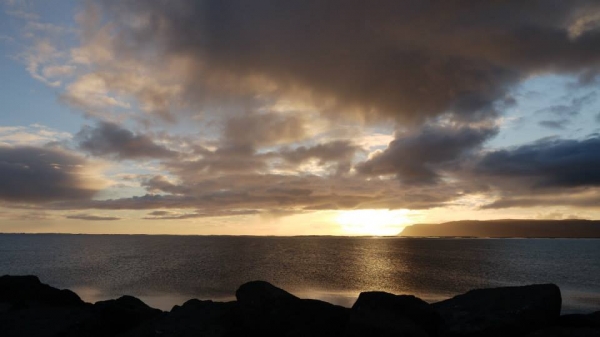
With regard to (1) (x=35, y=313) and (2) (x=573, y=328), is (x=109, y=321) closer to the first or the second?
(1) (x=35, y=313)

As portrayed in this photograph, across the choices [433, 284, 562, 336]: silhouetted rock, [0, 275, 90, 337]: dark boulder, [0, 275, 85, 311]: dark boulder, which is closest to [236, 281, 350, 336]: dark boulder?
[433, 284, 562, 336]: silhouetted rock

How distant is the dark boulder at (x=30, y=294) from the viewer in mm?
17234

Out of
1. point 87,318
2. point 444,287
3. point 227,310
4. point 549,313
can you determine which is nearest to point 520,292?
point 549,313

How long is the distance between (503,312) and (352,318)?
161 inches

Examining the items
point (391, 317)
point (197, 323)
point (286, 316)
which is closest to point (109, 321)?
point (197, 323)

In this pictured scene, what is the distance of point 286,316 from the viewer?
1090 cm

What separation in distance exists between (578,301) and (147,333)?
41177mm

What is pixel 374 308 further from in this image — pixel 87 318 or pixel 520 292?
pixel 87 318

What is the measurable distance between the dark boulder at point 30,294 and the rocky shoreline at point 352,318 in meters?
4.66

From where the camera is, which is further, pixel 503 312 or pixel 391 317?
pixel 503 312

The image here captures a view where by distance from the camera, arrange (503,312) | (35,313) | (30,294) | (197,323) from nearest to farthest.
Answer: (503,312) < (197,323) < (35,313) < (30,294)

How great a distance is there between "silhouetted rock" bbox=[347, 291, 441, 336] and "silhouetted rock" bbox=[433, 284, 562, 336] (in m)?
0.50

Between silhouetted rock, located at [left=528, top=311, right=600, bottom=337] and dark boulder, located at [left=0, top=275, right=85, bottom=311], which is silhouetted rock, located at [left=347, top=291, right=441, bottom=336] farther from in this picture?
dark boulder, located at [left=0, top=275, right=85, bottom=311]

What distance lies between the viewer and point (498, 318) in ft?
33.6
